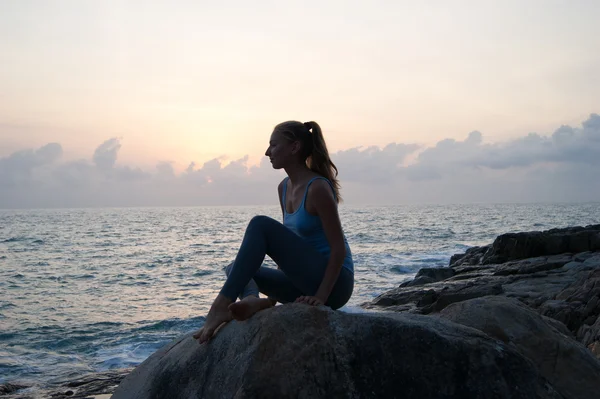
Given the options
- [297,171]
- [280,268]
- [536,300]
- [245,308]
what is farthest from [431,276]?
[245,308]

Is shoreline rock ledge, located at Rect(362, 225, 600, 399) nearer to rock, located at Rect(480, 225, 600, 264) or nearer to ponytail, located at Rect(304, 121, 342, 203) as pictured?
rock, located at Rect(480, 225, 600, 264)

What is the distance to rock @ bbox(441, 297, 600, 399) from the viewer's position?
375 cm

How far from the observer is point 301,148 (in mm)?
4328

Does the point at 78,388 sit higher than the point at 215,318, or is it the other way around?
Answer: the point at 215,318

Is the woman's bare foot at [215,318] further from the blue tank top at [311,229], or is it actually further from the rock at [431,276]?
the rock at [431,276]

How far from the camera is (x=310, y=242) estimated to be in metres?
4.07

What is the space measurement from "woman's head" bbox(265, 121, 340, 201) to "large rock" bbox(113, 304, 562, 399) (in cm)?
131

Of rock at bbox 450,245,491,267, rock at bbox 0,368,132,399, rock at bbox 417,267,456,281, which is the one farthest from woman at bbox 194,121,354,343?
rock at bbox 450,245,491,267

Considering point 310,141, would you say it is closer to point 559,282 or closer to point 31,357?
point 559,282

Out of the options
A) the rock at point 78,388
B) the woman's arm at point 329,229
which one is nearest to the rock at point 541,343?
the woman's arm at point 329,229

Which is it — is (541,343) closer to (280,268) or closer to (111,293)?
(280,268)

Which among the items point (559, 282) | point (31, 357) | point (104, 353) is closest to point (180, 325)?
point (104, 353)

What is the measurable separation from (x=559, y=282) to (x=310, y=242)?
833 cm

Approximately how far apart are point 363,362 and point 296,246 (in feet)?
3.39
